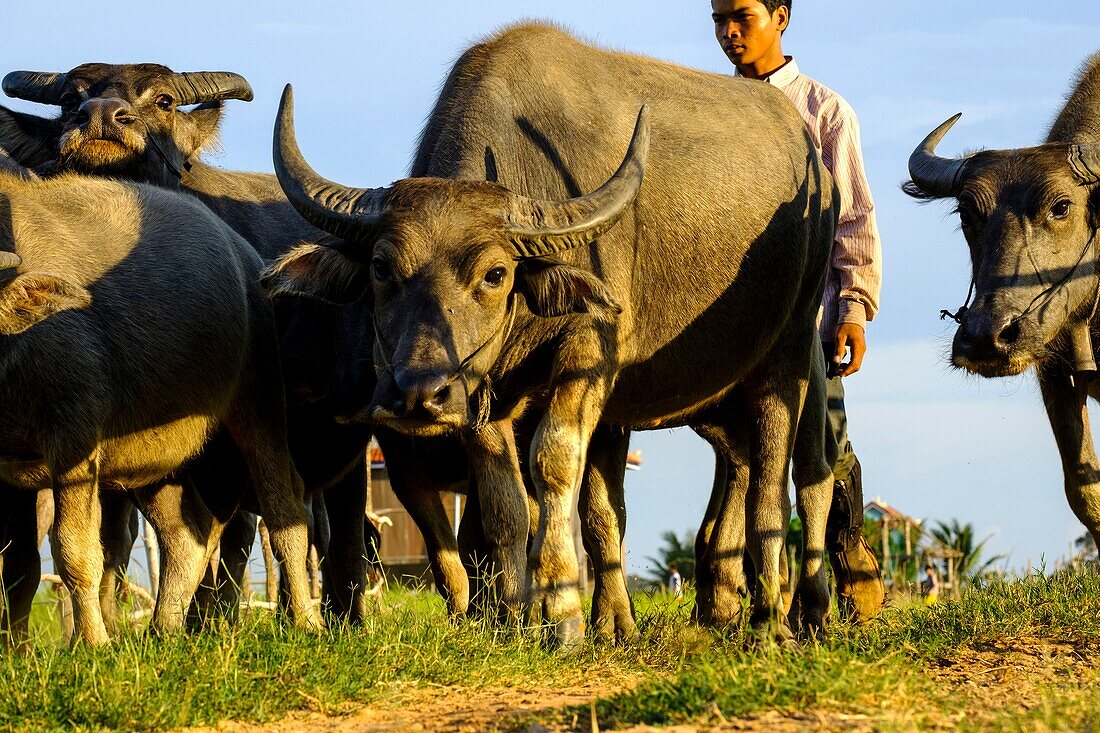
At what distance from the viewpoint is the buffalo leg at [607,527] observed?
7.26 meters

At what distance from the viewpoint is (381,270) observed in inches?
236

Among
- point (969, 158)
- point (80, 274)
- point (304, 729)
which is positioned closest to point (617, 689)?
point (304, 729)

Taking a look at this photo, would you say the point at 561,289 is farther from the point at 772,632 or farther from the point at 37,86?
the point at 37,86

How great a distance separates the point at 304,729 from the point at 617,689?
47.3 inches

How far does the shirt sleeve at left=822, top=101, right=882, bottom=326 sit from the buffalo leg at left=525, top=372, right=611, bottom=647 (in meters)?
2.84

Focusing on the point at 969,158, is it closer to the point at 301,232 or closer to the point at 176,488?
the point at 301,232

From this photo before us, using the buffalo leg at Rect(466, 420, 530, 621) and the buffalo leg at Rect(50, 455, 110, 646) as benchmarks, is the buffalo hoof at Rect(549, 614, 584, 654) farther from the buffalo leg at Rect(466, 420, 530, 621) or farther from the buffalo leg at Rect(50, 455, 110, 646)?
the buffalo leg at Rect(50, 455, 110, 646)

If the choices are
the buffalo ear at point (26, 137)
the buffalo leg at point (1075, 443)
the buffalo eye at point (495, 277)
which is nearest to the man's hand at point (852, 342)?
the buffalo leg at point (1075, 443)

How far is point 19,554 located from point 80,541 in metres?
1.59

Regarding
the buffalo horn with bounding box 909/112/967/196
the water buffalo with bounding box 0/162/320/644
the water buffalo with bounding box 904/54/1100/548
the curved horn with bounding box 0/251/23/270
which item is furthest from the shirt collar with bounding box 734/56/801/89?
the curved horn with bounding box 0/251/23/270

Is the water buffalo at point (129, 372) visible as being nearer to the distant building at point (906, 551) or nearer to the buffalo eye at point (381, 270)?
the buffalo eye at point (381, 270)

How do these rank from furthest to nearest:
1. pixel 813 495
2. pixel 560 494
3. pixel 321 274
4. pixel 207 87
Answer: pixel 207 87, pixel 813 495, pixel 321 274, pixel 560 494

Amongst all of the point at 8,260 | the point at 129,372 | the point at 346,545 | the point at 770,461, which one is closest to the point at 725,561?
the point at 770,461

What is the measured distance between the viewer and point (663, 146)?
7.30 m
